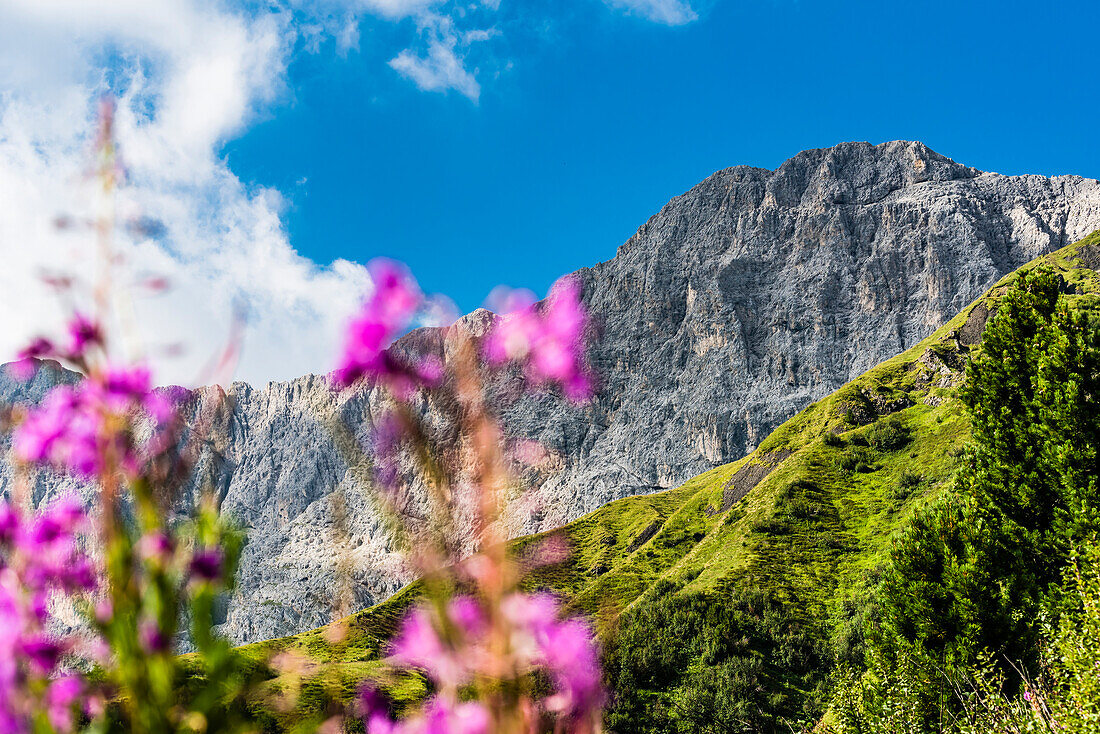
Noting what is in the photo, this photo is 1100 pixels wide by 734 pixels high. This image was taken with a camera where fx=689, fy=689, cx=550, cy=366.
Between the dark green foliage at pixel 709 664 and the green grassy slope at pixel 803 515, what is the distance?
169cm

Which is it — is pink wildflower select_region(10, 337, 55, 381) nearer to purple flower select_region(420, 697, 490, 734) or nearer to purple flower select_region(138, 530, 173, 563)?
purple flower select_region(138, 530, 173, 563)

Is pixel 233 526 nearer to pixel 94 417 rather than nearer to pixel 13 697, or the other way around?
pixel 94 417

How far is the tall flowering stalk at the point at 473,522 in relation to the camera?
120cm

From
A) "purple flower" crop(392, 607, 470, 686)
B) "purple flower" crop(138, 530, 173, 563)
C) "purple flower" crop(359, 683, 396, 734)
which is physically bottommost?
"purple flower" crop(359, 683, 396, 734)

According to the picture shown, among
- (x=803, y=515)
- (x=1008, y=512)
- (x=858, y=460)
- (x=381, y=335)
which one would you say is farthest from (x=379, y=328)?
(x=858, y=460)

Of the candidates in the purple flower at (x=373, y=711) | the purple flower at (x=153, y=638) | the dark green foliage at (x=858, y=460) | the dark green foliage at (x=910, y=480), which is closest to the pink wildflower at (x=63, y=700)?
the purple flower at (x=153, y=638)

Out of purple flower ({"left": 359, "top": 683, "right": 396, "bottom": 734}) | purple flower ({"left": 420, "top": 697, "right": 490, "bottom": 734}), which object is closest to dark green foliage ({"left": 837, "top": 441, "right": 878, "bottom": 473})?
purple flower ({"left": 359, "top": 683, "right": 396, "bottom": 734})

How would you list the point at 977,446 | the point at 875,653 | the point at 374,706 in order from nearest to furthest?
the point at 374,706
the point at 875,653
the point at 977,446

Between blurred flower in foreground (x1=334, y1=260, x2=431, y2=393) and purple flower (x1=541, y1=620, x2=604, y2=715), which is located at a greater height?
blurred flower in foreground (x1=334, y1=260, x2=431, y2=393)

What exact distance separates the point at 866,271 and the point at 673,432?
7073 centimetres

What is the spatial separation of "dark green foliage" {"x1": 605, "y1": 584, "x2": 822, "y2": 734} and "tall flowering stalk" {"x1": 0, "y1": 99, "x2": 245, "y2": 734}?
156ft

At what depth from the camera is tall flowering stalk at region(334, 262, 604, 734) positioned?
120 cm

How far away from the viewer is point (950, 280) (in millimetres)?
180750

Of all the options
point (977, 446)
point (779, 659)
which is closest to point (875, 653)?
point (977, 446)
